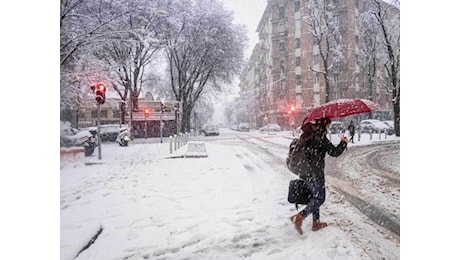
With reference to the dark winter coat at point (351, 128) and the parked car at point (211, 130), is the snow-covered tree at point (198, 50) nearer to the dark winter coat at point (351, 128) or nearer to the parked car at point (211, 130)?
the parked car at point (211, 130)

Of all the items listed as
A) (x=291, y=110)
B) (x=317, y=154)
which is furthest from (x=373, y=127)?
(x=291, y=110)

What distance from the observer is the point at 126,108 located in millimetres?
1649

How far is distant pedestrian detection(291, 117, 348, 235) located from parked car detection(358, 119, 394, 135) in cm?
20

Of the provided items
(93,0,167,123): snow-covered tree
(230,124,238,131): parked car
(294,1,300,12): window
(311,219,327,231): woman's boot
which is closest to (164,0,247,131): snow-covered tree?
(93,0,167,123): snow-covered tree

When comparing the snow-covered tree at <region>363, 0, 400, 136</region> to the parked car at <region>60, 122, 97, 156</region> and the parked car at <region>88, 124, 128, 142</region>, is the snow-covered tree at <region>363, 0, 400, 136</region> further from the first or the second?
the parked car at <region>60, 122, 97, 156</region>

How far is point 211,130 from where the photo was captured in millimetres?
1877

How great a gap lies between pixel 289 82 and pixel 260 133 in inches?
15.7

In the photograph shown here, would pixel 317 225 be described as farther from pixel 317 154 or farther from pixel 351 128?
pixel 351 128

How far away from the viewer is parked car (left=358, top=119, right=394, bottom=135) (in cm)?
176

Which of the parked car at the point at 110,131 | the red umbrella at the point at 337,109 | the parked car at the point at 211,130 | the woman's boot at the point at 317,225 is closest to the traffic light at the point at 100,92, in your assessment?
the parked car at the point at 110,131

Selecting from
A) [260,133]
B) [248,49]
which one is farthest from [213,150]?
[248,49]

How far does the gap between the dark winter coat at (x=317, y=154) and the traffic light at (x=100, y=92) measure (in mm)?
1271

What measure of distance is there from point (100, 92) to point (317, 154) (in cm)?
136

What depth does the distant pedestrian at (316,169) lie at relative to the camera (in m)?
1.68
